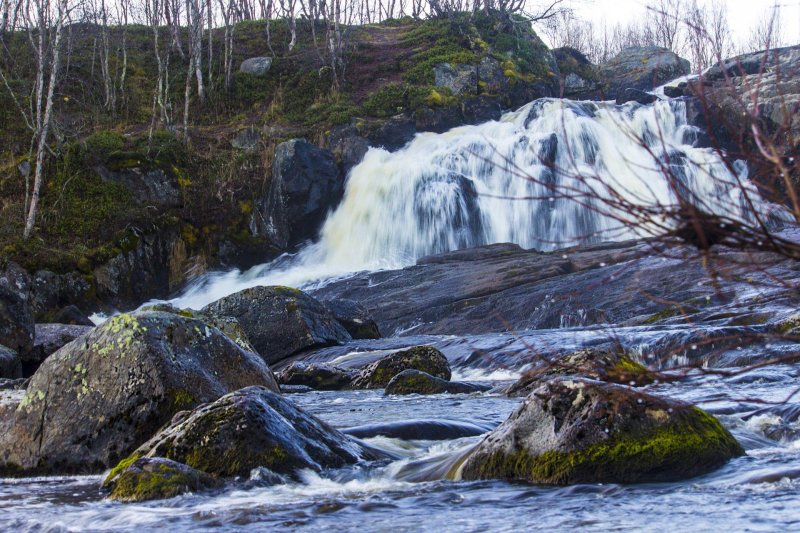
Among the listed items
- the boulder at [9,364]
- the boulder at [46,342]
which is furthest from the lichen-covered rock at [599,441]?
the boulder at [46,342]

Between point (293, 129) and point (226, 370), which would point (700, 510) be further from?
point (293, 129)

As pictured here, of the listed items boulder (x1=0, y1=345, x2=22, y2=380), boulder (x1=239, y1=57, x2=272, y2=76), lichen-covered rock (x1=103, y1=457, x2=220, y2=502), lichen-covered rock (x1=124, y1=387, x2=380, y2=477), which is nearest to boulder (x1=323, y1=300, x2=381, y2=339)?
boulder (x1=0, y1=345, x2=22, y2=380)

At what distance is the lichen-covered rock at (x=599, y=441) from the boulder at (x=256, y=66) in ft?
104

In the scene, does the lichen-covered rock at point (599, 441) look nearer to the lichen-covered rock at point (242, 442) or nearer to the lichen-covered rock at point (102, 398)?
the lichen-covered rock at point (242, 442)

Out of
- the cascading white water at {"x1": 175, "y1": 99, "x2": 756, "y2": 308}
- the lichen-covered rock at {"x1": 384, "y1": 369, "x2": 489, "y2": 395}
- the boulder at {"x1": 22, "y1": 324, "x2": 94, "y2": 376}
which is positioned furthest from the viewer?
the cascading white water at {"x1": 175, "y1": 99, "x2": 756, "y2": 308}

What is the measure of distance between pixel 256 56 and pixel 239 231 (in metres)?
13.9

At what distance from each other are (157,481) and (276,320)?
10.2 meters

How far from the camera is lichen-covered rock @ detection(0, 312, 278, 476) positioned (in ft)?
21.6

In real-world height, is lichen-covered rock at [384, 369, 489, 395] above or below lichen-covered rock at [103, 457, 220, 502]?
below

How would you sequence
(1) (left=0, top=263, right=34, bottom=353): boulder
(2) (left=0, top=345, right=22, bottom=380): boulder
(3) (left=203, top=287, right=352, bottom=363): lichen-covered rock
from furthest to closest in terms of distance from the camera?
1. (3) (left=203, top=287, right=352, bottom=363): lichen-covered rock
2. (1) (left=0, top=263, right=34, bottom=353): boulder
3. (2) (left=0, top=345, right=22, bottom=380): boulder

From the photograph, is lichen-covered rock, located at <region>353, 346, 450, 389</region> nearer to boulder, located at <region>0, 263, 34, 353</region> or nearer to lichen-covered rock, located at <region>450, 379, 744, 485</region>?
lichen-covered rock, located at <region>450, 379, 744, 485</region>

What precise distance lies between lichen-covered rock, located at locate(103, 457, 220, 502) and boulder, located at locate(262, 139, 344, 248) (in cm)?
2077

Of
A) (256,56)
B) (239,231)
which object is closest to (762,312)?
(239,231)

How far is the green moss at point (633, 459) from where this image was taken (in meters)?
5.00
